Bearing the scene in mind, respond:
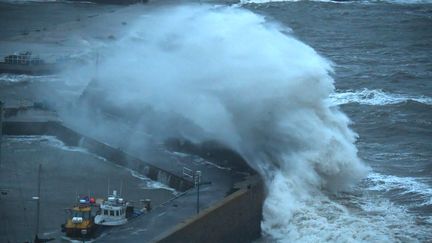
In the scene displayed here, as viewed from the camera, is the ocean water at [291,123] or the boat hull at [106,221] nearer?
the boat hull at [106,221]

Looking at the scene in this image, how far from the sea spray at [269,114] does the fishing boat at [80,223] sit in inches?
172

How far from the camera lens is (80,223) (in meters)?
17.8

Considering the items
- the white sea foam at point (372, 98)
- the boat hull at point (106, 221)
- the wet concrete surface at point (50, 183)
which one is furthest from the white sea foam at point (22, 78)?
the boat hull at point (106, 221)

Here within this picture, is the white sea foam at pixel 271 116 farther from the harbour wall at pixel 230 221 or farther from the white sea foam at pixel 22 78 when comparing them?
the white sea foam at pixel 22 78

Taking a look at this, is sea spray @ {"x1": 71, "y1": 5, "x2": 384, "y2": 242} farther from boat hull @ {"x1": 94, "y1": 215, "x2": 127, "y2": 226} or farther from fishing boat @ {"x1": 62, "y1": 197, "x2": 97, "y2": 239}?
fishing boat @ {"x1": 62, "y1": 197, "x2": 97, "y2": 239}

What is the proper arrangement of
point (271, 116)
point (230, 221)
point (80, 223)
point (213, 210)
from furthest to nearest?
1. point (271, 116)
2. point (230, 221)
3. point (213, 210)
4. point (80, 223)

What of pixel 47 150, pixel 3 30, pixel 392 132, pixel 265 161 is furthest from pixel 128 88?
pixel 3 30

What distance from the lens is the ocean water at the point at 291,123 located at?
21.3 metres

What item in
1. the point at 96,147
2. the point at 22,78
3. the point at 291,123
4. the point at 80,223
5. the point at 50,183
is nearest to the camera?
the point at 80,223

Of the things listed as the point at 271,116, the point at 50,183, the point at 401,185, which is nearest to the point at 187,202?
the point at 50,183

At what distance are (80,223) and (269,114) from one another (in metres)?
7.61

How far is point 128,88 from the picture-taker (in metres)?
28.0

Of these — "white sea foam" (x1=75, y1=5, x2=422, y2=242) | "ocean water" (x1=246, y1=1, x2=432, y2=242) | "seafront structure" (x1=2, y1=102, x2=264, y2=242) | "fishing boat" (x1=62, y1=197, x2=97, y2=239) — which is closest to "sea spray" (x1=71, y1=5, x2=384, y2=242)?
"white sea foam" (x1=75, y1=5, x2=422, y2=242)

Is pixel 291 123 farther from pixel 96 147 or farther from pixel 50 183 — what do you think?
pixel 50 183
